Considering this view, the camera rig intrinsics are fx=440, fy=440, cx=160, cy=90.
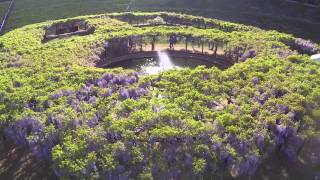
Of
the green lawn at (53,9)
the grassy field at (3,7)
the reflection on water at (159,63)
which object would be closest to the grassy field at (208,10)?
the green lawn at (53,9)

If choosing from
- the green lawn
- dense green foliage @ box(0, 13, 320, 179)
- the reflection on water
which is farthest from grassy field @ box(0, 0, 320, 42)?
dense green foliage @ box(0, 13, 320, 179)

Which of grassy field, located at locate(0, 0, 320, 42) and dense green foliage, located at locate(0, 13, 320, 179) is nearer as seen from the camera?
dense green foliage, located at locate(0, 13, 320, 179)

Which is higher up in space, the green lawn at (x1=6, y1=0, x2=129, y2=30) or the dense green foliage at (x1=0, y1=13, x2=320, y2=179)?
the green lawn at (x1=6, y1=0, x2=129, y2=30)

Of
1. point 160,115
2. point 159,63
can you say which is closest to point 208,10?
point 159,63

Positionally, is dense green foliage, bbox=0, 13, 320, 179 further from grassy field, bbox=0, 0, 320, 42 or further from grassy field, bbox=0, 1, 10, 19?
grassy field, bbox=0, 1, 10, 19

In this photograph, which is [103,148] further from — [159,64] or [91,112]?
[159,64]
